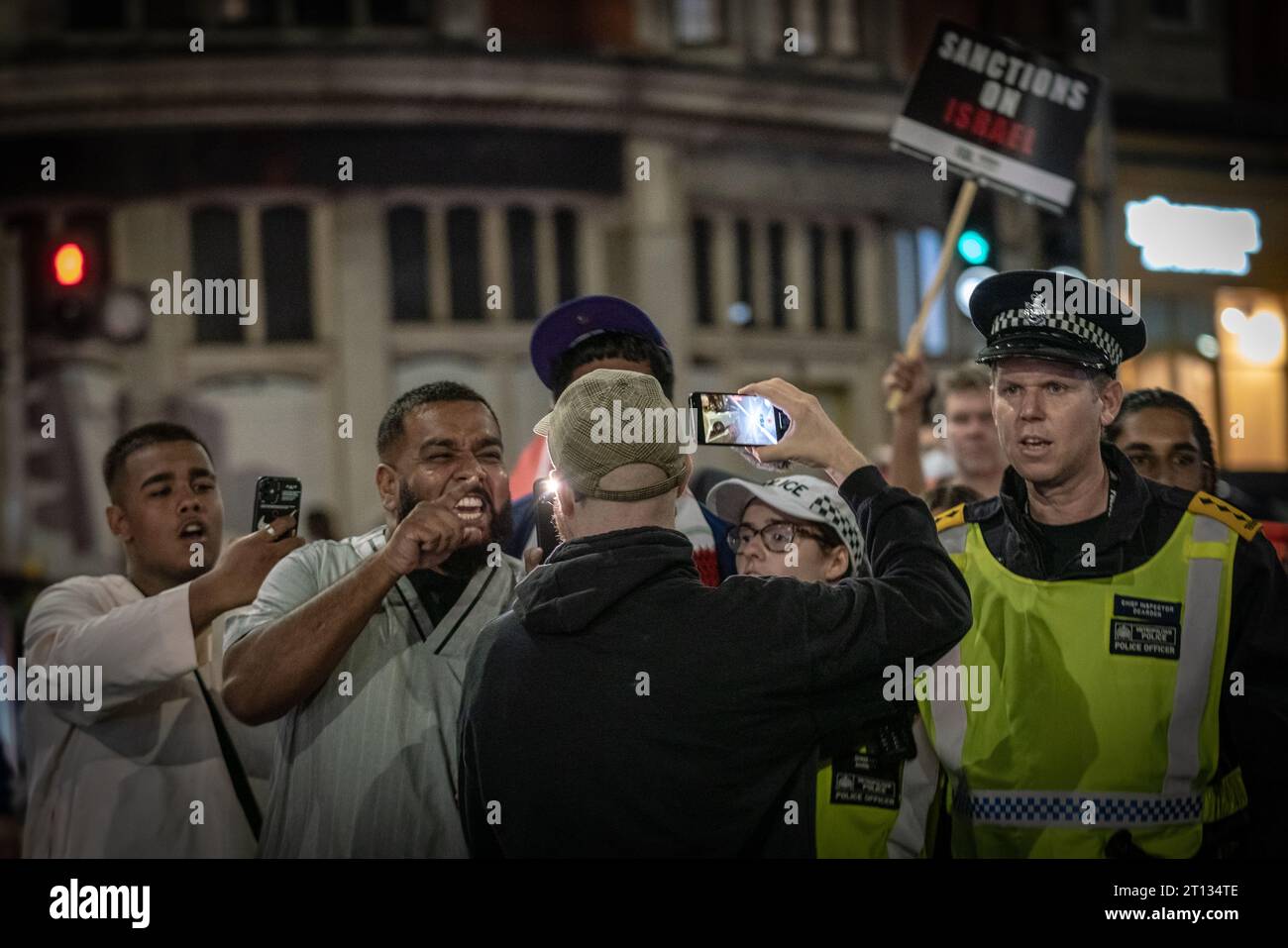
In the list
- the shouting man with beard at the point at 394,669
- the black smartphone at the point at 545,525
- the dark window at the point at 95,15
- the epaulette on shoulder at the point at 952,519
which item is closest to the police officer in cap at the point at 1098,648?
the epaulette on shoulder at the point at 952,519

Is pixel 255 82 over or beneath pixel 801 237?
over

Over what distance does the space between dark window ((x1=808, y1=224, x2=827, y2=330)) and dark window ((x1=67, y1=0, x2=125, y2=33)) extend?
5.72 m

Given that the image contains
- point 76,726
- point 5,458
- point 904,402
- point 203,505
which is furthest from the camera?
point 5,458

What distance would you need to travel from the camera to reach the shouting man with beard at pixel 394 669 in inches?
121

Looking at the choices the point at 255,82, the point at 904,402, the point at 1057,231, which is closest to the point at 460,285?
the point at 255,82

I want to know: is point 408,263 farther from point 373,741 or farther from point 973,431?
point 373,741

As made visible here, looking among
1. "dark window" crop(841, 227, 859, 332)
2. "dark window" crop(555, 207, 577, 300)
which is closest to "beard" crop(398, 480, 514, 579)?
"dark window" crop(555, 207, 577, 300)

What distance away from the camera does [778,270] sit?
1252 centimetres

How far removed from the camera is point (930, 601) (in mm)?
2699

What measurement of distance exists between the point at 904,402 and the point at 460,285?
7.86 metres

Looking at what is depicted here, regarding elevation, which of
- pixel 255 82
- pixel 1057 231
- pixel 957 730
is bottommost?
pixel 957 730

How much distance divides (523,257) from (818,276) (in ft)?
8.37

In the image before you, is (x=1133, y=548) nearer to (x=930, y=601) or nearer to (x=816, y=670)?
(x=930, y=601)

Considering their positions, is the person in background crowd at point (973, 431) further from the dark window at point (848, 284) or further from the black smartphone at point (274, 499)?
the dark window at point (848, 284)
